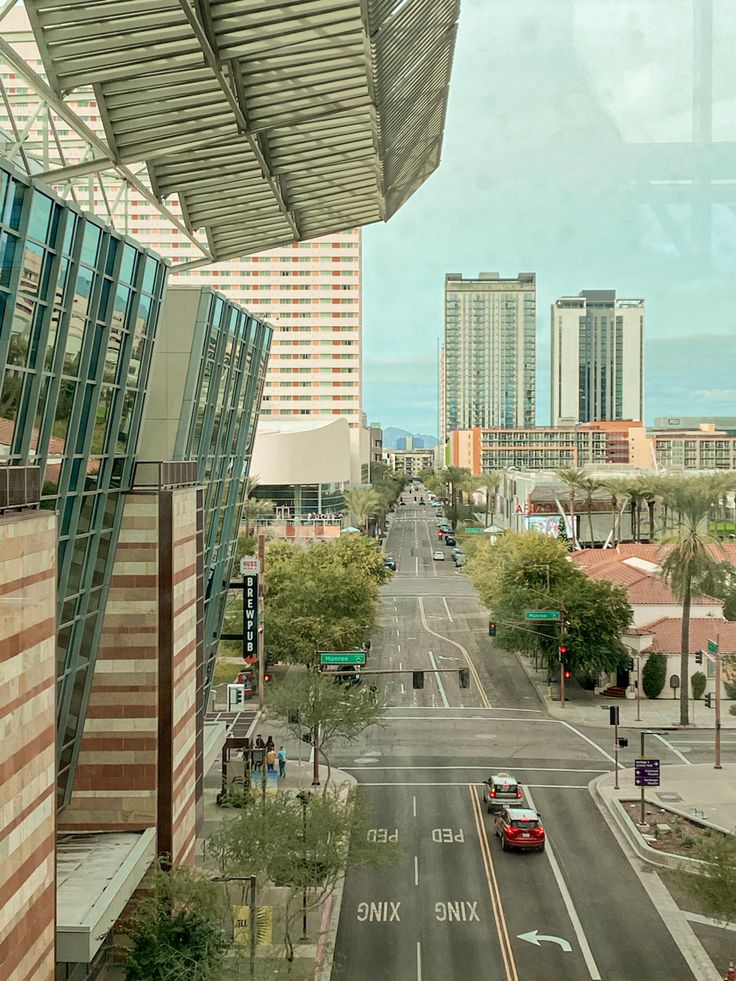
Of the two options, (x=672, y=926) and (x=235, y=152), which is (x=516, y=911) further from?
(x=235, y=152)

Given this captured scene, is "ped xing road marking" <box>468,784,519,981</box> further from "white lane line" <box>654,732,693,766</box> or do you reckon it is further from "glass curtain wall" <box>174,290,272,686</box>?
"glass curtain wall" <box>174,290,272,686</box>

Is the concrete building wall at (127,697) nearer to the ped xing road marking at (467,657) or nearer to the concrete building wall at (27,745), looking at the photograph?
the concrete building wall at (27,745)

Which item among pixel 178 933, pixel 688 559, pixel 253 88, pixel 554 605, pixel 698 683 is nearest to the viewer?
pixel 178 933

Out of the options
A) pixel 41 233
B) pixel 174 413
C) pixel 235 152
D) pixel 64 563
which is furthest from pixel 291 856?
pixel 235 152

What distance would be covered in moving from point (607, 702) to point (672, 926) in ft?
102

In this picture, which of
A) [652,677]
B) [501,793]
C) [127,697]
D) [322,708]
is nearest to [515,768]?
[501,793]

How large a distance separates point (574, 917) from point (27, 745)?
19839 millimetres

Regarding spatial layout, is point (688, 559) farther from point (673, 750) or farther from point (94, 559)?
point (94, 559)

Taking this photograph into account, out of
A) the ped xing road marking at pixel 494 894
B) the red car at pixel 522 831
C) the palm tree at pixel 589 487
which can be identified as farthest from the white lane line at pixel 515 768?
the palm tree at pixel 589 487

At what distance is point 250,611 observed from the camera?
49.8 metres

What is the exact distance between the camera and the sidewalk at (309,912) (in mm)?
24062

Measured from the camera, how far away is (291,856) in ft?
88.5

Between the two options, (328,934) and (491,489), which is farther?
(491,489)

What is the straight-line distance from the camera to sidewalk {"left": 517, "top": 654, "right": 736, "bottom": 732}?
54.9m
